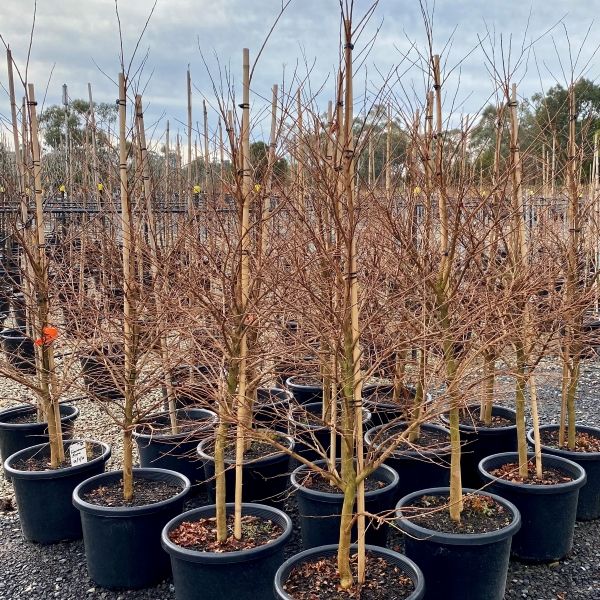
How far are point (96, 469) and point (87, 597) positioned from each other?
69 cm

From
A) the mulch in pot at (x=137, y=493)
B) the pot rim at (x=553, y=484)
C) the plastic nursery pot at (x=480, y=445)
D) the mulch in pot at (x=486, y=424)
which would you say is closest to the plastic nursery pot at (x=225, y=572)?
the mulch in pot at (x=137, y=493)

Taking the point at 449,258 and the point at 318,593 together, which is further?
the point at 449,258

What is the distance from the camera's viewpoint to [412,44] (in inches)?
92.8

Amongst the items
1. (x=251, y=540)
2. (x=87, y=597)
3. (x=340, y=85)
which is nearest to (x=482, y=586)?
(x=251, y=540)

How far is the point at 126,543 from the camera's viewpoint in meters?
2.60

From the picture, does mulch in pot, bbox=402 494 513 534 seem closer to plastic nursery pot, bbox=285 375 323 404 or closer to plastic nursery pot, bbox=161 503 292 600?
plastic nursery pot, bbox=161 503 292 600

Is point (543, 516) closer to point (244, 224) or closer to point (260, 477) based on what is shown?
point (260, 477)

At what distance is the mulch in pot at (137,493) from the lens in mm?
2737

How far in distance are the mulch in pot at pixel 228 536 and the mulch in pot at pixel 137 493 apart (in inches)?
11.7

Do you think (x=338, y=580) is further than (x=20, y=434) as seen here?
No

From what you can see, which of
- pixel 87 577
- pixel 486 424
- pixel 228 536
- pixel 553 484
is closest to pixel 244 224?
pixel 228 536

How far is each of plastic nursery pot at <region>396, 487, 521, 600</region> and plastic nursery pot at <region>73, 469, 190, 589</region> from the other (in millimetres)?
1094

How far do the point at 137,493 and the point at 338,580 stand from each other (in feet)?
3.89

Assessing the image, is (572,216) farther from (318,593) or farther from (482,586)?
(318,593)
